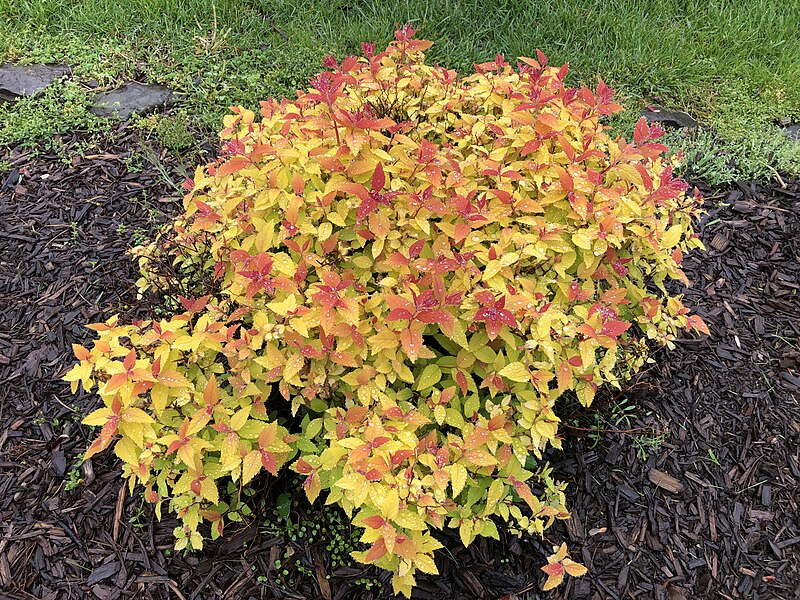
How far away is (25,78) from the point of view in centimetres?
409

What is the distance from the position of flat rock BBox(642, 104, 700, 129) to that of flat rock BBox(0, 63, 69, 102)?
3868mm

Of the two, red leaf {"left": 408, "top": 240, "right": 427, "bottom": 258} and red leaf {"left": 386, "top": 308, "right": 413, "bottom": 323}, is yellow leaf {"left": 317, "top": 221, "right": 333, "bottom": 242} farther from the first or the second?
red leaf {"left": 386, "top": 308, "right": 413, "bottom": 323}

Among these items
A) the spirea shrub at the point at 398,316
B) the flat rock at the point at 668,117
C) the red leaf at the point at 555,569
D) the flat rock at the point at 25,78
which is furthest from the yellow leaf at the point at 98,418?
the flat rock at the point at 668,117

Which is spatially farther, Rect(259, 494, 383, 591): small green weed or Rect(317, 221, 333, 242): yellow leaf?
Rect(259, 494, 383, 591): small green weed

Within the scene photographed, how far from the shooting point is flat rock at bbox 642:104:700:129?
430cm

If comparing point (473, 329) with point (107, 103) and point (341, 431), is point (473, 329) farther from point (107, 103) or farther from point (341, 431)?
→ point (107, 103)

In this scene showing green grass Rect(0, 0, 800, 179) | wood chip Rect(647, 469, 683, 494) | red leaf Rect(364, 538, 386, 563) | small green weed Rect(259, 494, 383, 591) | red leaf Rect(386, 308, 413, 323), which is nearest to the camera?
red leaf Rect(364, 538, 386, 563)

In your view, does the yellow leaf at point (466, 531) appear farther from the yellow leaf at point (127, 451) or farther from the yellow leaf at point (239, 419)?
the yellow leaf at point (127, 451)

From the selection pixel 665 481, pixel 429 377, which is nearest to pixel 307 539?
pixel 429 377

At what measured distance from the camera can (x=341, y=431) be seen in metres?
1.90

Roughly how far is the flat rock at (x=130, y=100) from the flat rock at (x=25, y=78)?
0.39m

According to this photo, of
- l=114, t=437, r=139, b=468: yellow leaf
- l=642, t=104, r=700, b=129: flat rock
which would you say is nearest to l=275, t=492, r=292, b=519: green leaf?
l=114, t=437, r=139, b=468: yellow leaf

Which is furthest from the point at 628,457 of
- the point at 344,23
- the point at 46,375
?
the point at 344,23

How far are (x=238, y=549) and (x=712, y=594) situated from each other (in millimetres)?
1821
